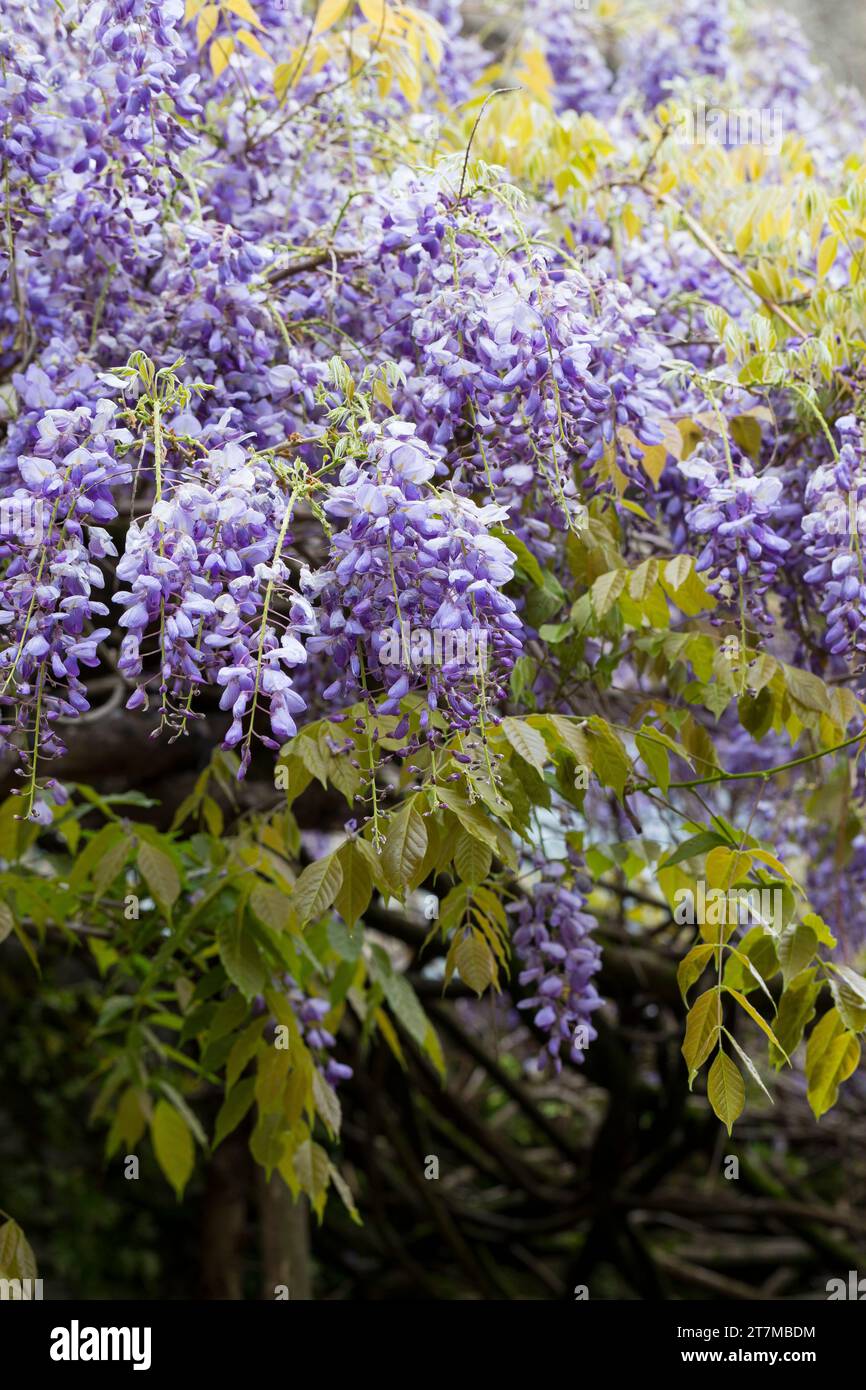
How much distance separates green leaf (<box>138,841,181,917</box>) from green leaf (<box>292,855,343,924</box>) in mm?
407

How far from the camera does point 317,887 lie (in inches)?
63.0

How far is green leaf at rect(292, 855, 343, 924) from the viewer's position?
5.19ft

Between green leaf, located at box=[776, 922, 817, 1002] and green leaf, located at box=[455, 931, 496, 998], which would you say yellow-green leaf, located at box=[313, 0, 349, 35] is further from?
green leaf, located at box=[776, 922, 817, 1002]

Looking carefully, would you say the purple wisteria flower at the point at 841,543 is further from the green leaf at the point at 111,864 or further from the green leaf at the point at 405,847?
the green leaf at the point at 111,864

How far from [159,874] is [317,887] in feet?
1.48

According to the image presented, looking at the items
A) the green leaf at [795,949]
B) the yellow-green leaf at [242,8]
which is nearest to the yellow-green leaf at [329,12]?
the yellow-green leaf at [242,8]

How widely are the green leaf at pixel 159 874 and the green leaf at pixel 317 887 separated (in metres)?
0.41

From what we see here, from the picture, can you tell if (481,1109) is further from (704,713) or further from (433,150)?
(433,150)

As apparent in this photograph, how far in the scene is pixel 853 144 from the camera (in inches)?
149

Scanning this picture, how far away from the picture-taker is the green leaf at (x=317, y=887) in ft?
5.19

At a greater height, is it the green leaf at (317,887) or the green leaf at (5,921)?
the green leaf at (5,921)

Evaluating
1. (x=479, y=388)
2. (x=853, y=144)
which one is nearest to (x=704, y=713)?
(x=479, y=388)

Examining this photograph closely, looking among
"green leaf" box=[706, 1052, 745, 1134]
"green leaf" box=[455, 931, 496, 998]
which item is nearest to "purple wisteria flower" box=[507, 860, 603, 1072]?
"green leaf" box=[455, 931, 496, 998]

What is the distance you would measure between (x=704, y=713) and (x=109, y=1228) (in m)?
2.57
